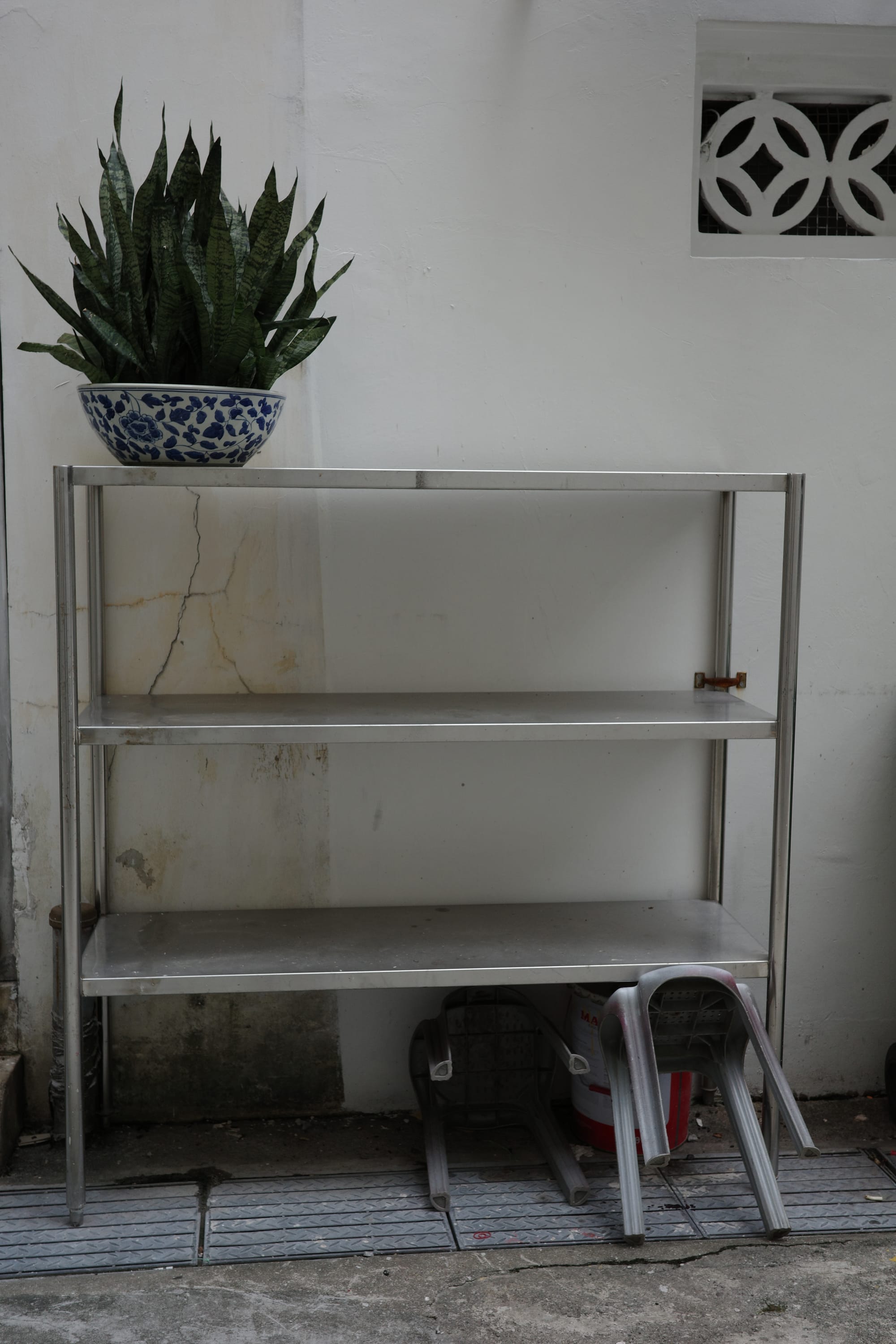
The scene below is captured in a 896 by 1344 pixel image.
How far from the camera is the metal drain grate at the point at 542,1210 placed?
2.25 m

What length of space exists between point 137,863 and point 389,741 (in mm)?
823

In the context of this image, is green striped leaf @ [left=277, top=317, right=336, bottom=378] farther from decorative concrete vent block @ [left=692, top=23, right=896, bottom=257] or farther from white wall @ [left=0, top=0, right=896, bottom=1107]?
decorative concrete vent block @ [left=692, top=23, right=896, bottom=257]

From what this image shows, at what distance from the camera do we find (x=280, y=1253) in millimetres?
2189

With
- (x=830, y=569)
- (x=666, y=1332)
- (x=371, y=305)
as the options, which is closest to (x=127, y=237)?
(x=371, y=305)

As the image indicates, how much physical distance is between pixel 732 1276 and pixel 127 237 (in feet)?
7.59

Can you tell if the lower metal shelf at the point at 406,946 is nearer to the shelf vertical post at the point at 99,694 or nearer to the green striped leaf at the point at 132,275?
the shelf vertical post at the point at 99,694

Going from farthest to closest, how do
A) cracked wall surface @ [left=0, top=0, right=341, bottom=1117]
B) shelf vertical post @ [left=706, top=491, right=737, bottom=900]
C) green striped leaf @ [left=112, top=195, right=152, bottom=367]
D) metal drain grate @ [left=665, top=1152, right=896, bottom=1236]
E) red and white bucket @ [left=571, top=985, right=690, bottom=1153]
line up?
shelf vertical post @ [left=706, top=491, right=737, bottom=900] < red and white bucket @ [left=571, top=985, right=690, bottom=1153] < cracked wall surface @ [left=0, top=0, right=341, bottom=1117] < metal drain grate @ [left=665, top=1152, right=896, bottom=1236] < green striped leaf @ [left=112, top=195, right=152, bottom=367]

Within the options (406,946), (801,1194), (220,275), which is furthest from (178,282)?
(801,1194)

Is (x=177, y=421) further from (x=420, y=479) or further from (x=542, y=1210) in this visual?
(x=542, y=1210)

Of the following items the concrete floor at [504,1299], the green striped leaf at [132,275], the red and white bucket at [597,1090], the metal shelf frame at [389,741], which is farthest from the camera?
the red and white bucket at [597,1090]

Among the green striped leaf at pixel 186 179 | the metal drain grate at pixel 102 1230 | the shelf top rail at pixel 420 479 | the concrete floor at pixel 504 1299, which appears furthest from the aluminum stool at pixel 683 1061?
the green striped leaf at pixel 186 179

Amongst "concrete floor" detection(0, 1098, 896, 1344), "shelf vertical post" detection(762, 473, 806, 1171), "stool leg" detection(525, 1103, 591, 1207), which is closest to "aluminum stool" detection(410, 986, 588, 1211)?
"stool leg" detection(525, 1103, 591, 1207)

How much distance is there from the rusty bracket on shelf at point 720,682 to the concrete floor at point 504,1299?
47.6 inches

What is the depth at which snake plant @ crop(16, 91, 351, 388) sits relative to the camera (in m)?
2.10
